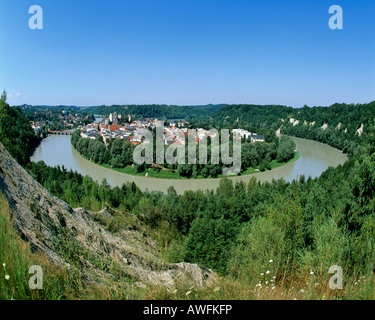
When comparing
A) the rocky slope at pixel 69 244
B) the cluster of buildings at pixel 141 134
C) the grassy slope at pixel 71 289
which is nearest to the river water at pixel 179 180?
the cluster of buildings at pixel 141 134

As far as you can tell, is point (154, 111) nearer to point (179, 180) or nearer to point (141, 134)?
point (141, 134)

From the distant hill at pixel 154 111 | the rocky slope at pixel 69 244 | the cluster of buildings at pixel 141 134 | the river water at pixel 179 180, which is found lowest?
the river water at pixel 179 180

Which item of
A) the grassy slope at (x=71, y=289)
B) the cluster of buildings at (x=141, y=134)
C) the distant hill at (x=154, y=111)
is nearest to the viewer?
the grassy slope at (x=71, y=289)

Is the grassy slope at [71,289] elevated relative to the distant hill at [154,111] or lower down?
lower down

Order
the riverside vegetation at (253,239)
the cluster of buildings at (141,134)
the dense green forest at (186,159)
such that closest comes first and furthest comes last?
the riverside vegetation at (253,239) < the dense green forest at (186,159) < the cluster of buildings at (141,134)

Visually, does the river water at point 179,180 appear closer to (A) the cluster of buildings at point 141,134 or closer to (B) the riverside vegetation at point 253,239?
(B) the riverside vegetation at point 253,239

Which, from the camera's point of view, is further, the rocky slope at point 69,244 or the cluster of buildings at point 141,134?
the cluster of buildings at point 141,134

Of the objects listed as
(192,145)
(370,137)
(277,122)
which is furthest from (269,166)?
(277,122)
